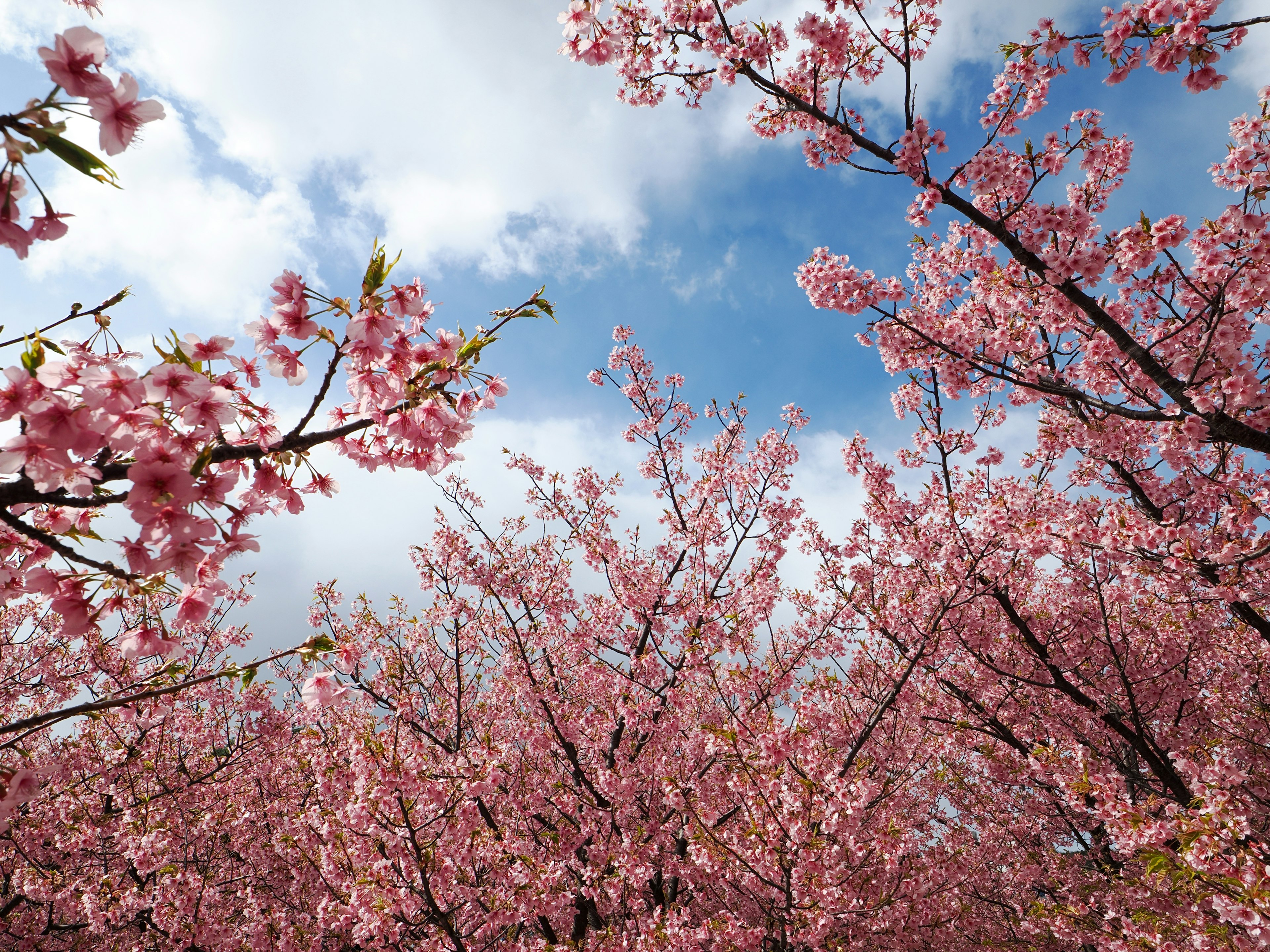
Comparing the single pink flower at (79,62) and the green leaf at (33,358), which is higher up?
the single pink flower at (79,62)

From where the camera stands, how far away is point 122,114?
188 centimetres

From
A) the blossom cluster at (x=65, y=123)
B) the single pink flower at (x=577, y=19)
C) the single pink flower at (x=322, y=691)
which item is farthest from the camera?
the single pink flower at (x=577, y=19)

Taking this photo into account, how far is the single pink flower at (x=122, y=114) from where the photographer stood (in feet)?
6.00

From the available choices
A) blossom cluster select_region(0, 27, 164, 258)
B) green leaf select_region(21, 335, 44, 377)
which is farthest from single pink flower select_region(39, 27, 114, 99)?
green leaf select_region(21, 335, 44, 377)

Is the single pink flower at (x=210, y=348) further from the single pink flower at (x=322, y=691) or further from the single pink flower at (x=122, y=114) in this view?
the single pink flower at (x=322, y=691)

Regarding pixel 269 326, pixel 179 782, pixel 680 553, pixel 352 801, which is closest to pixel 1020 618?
pixel 680 553

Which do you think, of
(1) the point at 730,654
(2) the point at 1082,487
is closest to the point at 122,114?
(1) the point at 730,654

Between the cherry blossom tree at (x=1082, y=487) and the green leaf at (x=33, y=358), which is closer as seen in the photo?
the green leaf at (x=33, y=358)

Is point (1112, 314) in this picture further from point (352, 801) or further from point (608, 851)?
point (352, 801)

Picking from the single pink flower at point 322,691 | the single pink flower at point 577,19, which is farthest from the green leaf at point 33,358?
the single pink flower at point 577,19

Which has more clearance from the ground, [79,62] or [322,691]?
[79,62]

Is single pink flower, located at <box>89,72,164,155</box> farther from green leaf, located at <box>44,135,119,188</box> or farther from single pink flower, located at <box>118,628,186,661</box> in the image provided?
single pink flower, located at <box>118,628,186,661</box>

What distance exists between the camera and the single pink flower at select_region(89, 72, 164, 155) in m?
1.83

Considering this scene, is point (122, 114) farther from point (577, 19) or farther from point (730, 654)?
point (730, 654)
